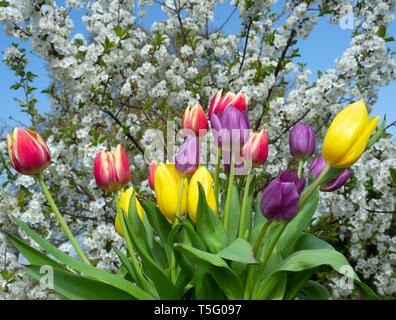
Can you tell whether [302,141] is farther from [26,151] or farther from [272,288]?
[26,151]

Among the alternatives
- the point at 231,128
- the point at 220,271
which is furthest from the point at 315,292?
the point at 231,128

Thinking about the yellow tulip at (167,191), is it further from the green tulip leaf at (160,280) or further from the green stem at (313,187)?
the green stem at (313,187)

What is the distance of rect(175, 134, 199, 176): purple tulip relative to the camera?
2.03ft

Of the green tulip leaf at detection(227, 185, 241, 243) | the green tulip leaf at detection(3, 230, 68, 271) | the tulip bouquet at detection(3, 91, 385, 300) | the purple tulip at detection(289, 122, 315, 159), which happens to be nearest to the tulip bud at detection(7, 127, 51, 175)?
the tulip bouquet at detection(3, 91, 385, 300)

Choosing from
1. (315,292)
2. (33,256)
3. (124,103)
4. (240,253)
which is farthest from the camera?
(124,103)

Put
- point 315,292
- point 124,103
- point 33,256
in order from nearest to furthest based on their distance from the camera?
point 33,256 < point 315,292 < point 124,103

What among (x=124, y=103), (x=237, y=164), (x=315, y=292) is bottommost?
(x=315, y=292)

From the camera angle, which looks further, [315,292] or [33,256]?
[315,292]

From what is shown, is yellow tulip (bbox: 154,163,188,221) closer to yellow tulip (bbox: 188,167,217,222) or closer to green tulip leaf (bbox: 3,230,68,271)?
yellow tulip (bbox: 188,167,217,222)

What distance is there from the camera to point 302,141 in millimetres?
679

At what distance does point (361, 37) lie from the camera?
2.14 m

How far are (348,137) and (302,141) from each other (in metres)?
0.17

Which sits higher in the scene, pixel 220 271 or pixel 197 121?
pixel 197 121
